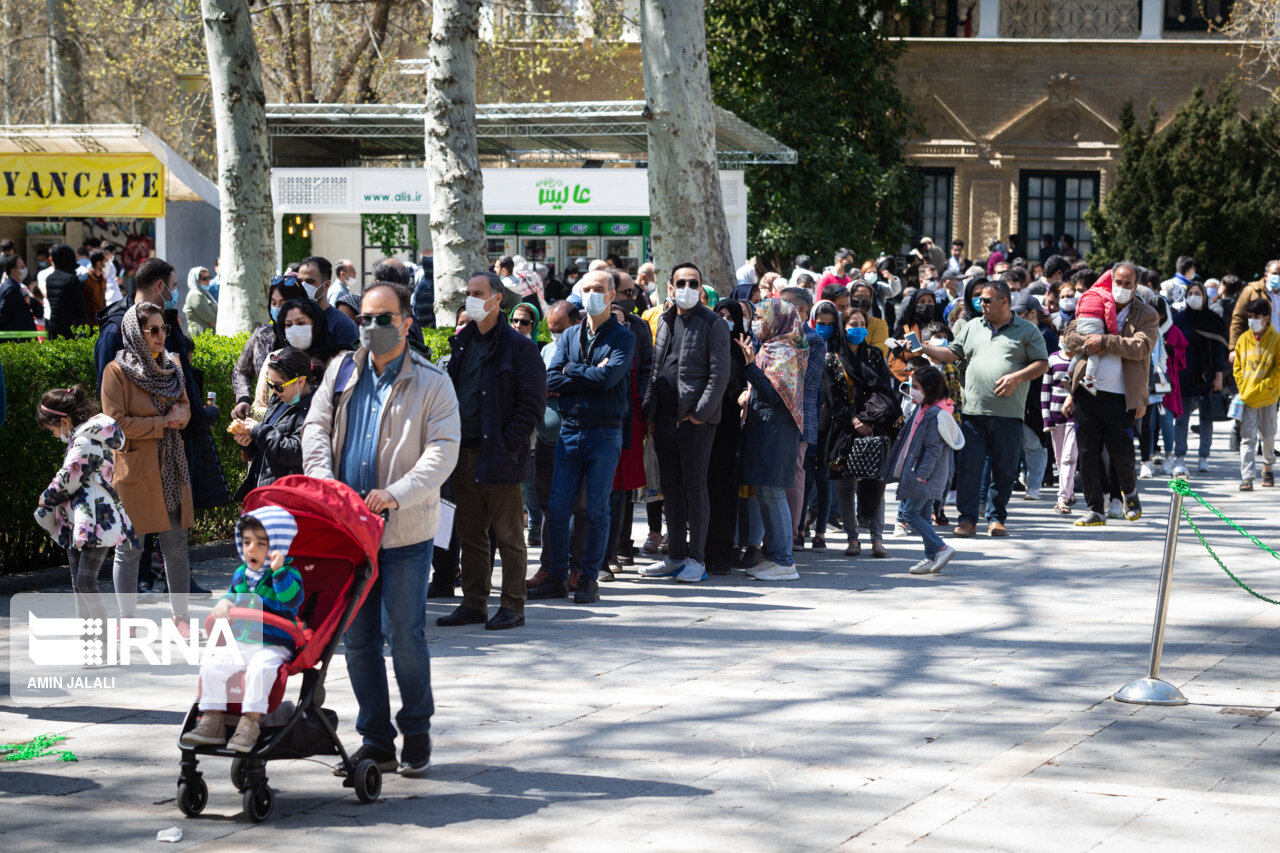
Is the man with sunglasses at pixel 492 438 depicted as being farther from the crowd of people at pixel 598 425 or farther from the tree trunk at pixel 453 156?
the tree trunk at pixel 453 156

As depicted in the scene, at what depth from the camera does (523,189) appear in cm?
2536

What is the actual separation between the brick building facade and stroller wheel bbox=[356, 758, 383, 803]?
34.2 meters

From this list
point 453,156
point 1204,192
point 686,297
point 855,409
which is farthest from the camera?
point 1204,192

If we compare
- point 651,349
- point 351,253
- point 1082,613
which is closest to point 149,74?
point 351,253

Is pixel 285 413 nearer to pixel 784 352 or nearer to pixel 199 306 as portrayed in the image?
pixel 784 352

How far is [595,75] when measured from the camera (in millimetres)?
37906

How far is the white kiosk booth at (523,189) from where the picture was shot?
985 inches

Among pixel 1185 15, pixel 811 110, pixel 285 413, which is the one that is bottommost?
pixel 285 413

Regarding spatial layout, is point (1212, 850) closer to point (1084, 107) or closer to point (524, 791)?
point (524, 791)

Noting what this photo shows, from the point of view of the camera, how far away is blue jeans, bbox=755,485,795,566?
36.2 feet

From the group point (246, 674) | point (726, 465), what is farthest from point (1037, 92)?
point (246, 674)

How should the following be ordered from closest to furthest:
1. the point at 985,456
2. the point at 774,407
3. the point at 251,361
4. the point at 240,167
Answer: the point at 251,361 < the point at 774,407 < the point at 985,456 < the point at 240,167

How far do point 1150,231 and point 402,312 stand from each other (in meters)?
28.7

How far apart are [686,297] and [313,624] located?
503 centimetres
